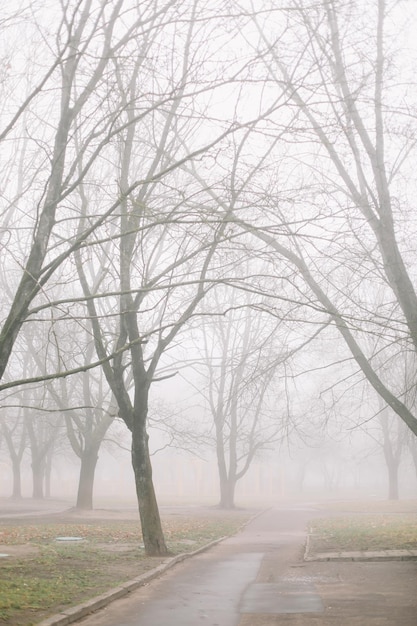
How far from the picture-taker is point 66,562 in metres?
12.6

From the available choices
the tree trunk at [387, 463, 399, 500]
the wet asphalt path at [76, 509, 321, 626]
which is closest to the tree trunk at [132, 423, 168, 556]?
the wet asphalt path at [76, 509, 321, 626]

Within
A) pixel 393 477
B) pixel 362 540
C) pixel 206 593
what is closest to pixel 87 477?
pixel 362 540

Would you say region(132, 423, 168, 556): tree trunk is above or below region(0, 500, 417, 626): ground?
above

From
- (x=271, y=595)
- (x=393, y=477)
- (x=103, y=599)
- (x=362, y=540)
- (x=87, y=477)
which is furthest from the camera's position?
(x=393, y=477)

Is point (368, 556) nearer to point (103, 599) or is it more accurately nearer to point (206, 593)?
point (206, 593)

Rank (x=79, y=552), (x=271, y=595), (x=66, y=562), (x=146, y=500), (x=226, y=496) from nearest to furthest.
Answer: (x=271, y=595), (x=66, y=562), (x=79, y=552), (x=146, y=500), (x=226, y=496)

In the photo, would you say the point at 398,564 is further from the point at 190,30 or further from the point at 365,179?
the point at 190,30

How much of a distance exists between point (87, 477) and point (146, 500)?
1710 cm

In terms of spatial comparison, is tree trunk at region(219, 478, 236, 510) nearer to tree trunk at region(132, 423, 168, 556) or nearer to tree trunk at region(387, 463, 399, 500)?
tree trunk at region(387, 463, 399, 500)

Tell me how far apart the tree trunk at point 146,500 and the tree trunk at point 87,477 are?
16.3 meters

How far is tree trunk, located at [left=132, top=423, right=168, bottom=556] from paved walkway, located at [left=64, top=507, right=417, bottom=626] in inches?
29.7

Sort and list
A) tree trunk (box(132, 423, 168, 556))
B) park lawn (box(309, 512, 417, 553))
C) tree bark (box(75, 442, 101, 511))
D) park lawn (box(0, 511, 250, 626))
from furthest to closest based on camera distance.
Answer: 1. tree bark (box(75, 442, 101, 511))
2. park lawn (box(309, 512, 417, 553))
3. tree trunk (box(132, 423, 168, 556))
4. park lawn (box(0, 511, 250, 626))

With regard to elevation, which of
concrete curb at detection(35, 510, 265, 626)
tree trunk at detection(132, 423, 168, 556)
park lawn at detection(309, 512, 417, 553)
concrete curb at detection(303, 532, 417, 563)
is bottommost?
park lawn at detection(309, 512, 417, 553)

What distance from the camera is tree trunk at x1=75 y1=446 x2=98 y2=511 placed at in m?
30.7
